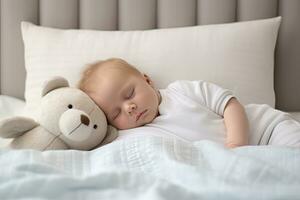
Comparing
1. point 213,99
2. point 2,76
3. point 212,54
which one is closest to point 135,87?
point 213,99

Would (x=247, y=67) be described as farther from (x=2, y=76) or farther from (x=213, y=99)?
(x=2, y=76)

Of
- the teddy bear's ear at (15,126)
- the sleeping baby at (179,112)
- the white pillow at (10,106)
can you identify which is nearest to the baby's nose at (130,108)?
the sleeping baby at (179,112)

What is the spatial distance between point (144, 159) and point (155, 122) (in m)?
0.35

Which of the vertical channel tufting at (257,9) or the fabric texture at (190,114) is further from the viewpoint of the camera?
the vertical channel tufting at (257,9)

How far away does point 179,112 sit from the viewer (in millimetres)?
1199

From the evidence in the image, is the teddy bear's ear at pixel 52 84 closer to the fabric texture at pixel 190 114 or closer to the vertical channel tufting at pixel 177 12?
the fabric texture at pixel 190 114

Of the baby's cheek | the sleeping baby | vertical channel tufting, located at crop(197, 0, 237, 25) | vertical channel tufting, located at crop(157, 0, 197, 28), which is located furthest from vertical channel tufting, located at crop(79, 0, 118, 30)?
the baby's cheek

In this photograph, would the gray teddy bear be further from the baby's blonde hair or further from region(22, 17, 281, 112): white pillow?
region(22, 17, 281, 112): white pillow

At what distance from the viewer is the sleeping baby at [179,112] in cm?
117

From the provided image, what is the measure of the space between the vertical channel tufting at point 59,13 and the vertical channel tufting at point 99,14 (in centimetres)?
3

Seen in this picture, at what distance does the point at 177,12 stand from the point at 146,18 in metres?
0.10

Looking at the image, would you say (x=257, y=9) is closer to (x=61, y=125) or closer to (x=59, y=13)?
(x=59, y=13)

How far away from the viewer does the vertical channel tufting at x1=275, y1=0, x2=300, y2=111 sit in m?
1.54

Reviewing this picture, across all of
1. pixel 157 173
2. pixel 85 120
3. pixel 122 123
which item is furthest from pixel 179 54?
pixel 157 173
